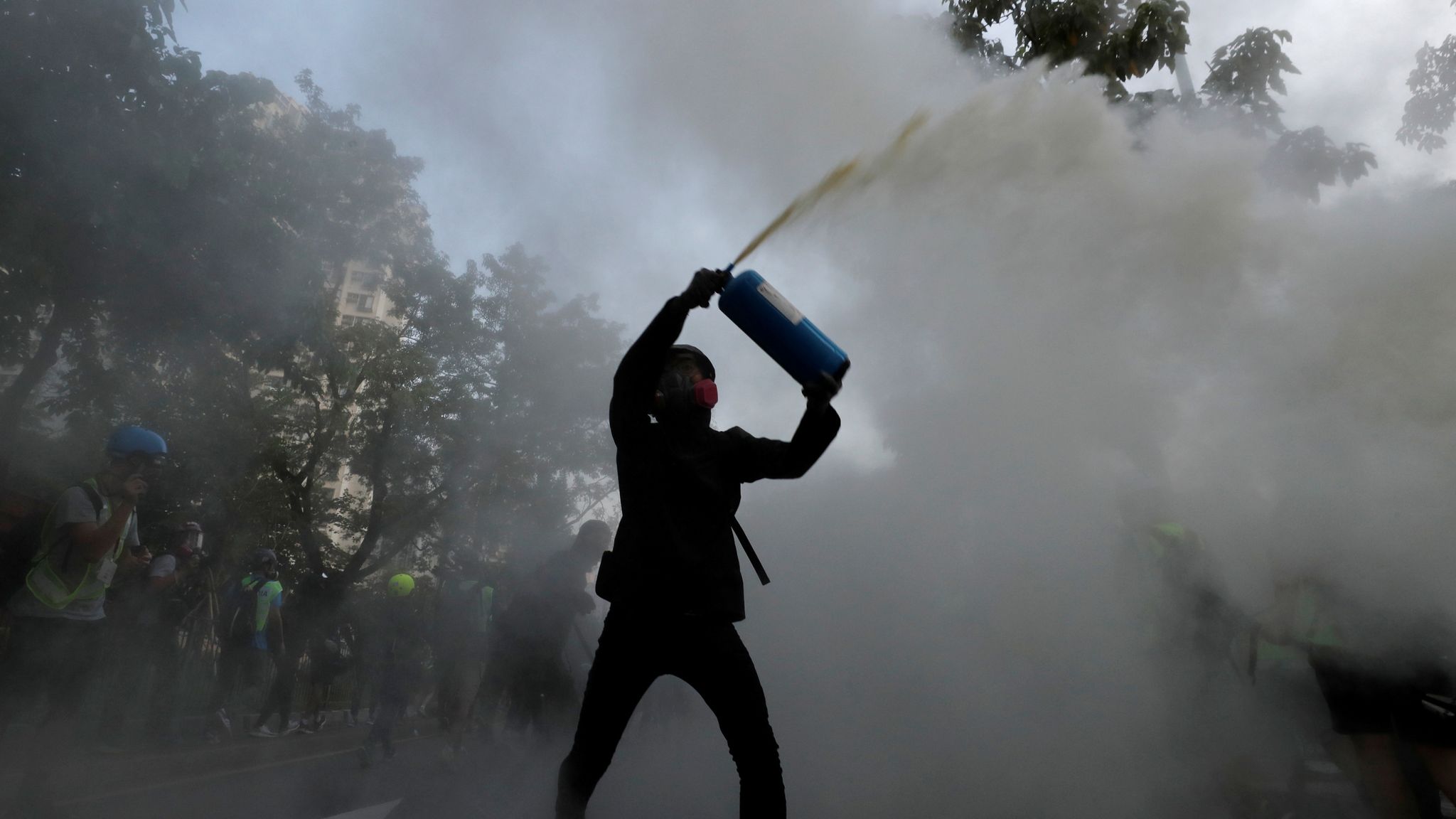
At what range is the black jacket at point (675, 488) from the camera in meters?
2.16

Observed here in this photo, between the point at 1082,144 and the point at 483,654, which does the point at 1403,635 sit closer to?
the point at 1082,144

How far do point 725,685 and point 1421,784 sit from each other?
87.3 inches

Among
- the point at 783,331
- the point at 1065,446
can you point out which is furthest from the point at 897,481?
the point at 783,331

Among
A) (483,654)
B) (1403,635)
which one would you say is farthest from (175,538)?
(1403,635)

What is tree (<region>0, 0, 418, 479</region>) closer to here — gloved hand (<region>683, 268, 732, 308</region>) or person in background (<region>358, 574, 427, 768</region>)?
person in background (<region>358, 574, 427, 768</region>)

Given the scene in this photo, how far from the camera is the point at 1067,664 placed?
12.8 feet

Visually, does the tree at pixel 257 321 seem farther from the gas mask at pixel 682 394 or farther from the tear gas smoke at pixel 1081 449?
the gas mask at pixel 682 394

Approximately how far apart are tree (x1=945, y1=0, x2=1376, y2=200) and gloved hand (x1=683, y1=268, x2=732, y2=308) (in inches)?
147

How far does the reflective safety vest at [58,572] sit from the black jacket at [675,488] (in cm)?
242

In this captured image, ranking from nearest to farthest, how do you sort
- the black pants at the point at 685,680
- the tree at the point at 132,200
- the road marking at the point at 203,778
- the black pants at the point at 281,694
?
the black pants at the point at 685,680
the road marking at the point at 203,778
the tree at the point at 132,200
the black pants at the point at 281,694

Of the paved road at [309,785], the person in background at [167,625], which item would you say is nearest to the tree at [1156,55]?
the paved road at [309,785]

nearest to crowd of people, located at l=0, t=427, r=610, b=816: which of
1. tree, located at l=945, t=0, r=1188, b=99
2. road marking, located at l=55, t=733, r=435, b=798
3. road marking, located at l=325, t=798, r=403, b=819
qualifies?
road marking, located at l=55, t=733, r=435, b=798

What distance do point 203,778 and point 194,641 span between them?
275 cm

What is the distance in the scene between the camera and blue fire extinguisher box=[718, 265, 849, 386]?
2156mm
